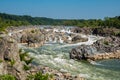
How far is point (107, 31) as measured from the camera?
127 m

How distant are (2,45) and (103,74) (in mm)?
17939

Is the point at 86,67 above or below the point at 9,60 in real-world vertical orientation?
below

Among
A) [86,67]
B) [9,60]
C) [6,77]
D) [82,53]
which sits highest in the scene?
[9,60]

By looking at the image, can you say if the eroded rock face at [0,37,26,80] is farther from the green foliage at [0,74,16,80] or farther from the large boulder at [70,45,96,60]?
the large boulder at [70,45,96,60]

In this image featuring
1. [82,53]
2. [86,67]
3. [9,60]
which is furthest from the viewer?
[82,53]

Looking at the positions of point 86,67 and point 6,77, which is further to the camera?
point 86,67

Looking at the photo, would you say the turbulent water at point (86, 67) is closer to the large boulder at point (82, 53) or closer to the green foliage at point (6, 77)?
the large boulder at point (82, 53)

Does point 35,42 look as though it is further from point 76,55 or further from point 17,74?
point 17,74

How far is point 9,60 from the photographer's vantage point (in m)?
29.0

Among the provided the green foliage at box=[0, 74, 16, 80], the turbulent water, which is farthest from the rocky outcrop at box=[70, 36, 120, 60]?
the green foliage at box=[0, 74, 16, 80]

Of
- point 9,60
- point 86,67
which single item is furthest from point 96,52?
A: point 9,60

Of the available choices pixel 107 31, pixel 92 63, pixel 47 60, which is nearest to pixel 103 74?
pixel 92 63

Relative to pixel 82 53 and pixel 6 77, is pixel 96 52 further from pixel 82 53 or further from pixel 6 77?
pixel 6 77

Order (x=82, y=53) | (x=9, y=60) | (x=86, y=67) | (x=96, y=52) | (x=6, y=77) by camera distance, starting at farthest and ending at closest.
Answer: (x=96, y=52) → (x=82, y=53) → (x=86, y=67) → (x=9, y=60) → (x=6, y=77)
